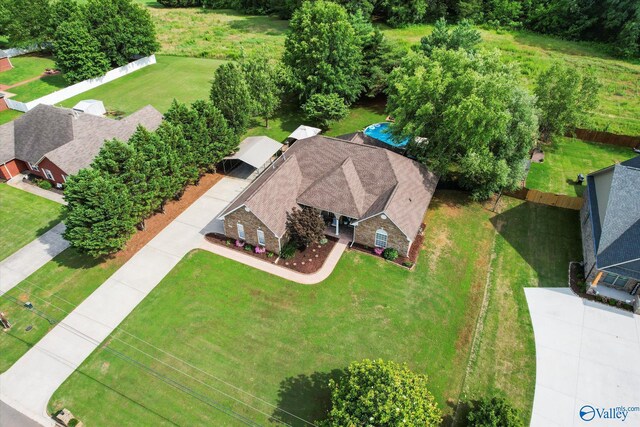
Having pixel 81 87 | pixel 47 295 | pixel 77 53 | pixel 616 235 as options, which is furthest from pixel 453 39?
pixel 81 87

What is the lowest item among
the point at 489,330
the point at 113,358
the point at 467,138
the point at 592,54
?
the point at 113,358

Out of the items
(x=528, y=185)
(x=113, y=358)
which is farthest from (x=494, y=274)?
(x=113, y=358)

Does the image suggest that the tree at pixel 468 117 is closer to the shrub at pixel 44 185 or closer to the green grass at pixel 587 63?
the green grass at pixel 587 63

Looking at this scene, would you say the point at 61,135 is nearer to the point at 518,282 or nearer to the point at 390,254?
the point at 390,254

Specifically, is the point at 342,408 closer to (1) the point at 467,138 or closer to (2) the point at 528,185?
(1) the point at 467,138

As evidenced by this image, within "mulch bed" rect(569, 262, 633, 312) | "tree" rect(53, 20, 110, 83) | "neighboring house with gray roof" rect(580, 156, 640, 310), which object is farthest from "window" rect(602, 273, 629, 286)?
"tree" rect(53, 20, 110, 83)

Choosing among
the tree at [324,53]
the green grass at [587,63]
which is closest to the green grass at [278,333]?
the tree at [324,53]
